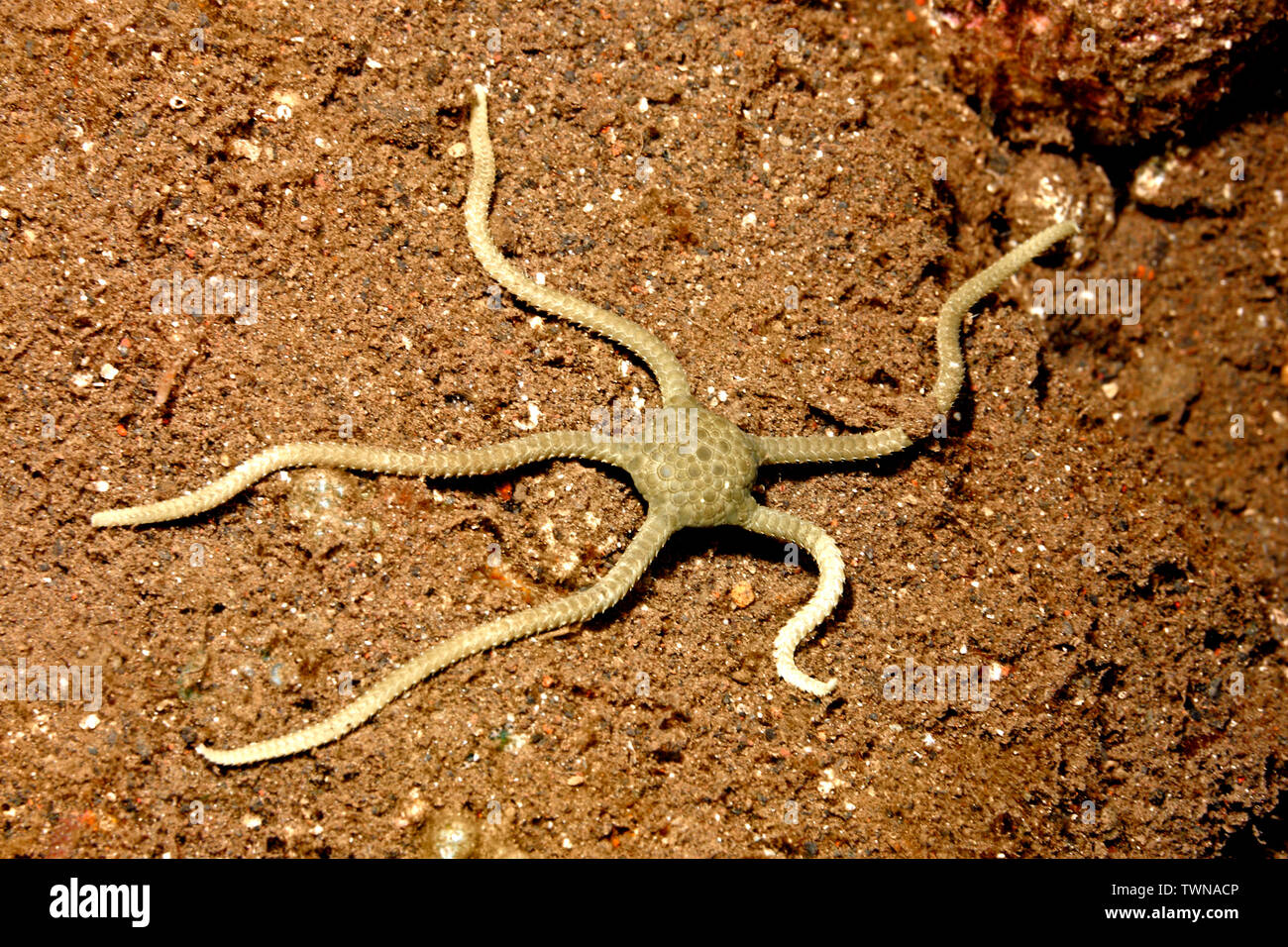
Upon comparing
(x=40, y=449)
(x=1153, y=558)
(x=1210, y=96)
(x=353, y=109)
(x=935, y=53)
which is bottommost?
(x=1153, y=558)

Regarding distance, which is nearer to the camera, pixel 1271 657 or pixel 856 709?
pixel 856 709

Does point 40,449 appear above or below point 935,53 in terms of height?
below

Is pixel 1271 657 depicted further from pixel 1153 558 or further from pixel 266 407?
pixel 266 407

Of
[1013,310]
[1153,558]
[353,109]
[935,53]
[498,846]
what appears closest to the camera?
[498,846]

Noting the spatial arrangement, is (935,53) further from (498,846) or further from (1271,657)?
(498,846)

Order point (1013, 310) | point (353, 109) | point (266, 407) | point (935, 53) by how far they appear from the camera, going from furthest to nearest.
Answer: point (935, 53) < point (1013, 310) < point (353, 109) < point (266, 407)

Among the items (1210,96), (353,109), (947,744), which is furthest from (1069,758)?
(353,109)

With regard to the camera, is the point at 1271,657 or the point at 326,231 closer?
the point at 326,231

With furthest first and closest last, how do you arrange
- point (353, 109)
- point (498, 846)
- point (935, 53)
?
point (935, 53) < point (353, 109) < point (498, 846)

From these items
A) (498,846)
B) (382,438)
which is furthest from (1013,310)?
(498,846)
